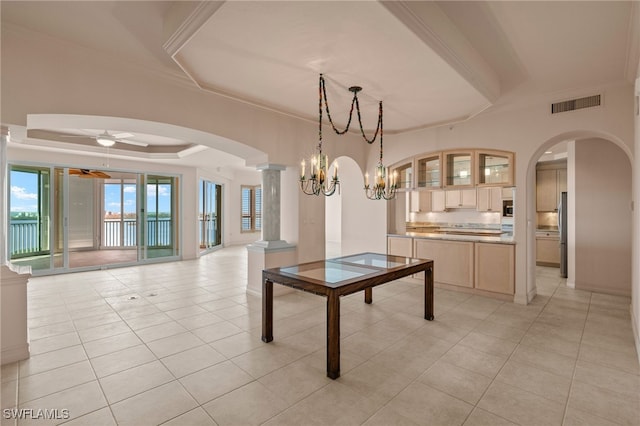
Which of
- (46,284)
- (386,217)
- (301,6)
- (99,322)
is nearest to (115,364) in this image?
(99,322)

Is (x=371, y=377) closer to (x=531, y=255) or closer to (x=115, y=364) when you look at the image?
(x=115, y=364)

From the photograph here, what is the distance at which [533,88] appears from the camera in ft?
12.8

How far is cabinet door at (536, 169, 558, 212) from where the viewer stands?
731cm

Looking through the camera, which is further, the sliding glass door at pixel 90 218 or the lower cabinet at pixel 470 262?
the sliding glass door at pixel 90 218

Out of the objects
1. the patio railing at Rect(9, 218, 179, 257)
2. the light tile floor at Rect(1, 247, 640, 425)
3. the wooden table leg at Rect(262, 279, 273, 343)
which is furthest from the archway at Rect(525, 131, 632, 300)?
the patio railing at Rect(9, 218, 179, 257)

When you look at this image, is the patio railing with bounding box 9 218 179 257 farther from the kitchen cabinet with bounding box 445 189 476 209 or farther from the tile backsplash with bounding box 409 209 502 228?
the kitchen cabinet with bounding box 445 189 476 209

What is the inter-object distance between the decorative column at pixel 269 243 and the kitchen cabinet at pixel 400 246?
6.43ft

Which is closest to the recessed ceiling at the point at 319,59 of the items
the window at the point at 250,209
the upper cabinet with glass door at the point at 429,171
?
the upper cabinet with glass door at the point at 429,171

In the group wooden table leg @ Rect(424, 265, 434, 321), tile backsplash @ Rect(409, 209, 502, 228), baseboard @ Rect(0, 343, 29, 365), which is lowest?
baseboard @ Rect(0, 343, 29, 365)

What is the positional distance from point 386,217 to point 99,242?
8912 millimetres

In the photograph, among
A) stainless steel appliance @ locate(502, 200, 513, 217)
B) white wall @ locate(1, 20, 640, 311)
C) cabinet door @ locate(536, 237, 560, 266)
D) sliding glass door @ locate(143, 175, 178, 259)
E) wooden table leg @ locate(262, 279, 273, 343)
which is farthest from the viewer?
sliding glass door @ locate(143, 175, 178, 259)

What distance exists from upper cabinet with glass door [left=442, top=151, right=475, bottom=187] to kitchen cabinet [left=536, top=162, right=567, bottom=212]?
12.0ft

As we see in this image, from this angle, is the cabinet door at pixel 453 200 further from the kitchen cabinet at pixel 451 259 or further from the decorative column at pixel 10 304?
the decorative column at pixel 10 304

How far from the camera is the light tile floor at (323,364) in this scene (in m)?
2.08
